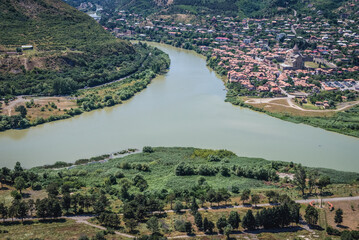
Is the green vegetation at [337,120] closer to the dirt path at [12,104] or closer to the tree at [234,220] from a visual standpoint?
the tree at [234,220]

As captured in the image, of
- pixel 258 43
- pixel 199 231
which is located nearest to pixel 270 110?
pixel 199 231

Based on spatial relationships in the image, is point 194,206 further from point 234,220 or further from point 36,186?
point 36,186

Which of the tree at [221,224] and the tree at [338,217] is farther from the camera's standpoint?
the tree at [338,217]

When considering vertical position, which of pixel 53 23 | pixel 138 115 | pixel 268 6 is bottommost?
pixel 138 115

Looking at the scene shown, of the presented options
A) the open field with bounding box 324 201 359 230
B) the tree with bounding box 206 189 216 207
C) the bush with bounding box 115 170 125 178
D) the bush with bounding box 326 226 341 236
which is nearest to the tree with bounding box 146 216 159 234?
the tree with bounding box 206 189 216 207

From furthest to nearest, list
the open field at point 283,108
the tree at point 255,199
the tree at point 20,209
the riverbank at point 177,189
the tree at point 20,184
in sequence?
the open field at point 283,108 → the tree at point 20,184 → the tree at point 255,199 → the riverbank at point 177,189 → the tree at point 20,209

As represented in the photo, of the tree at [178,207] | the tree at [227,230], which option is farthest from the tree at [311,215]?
the tree at [178,207]

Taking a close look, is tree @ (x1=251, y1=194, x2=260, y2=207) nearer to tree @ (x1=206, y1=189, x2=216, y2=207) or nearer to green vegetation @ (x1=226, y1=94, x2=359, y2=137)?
tree @ (x1=206, y1=189, x2=216, y2=207)

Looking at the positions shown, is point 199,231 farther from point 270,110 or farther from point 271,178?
point 270,110
